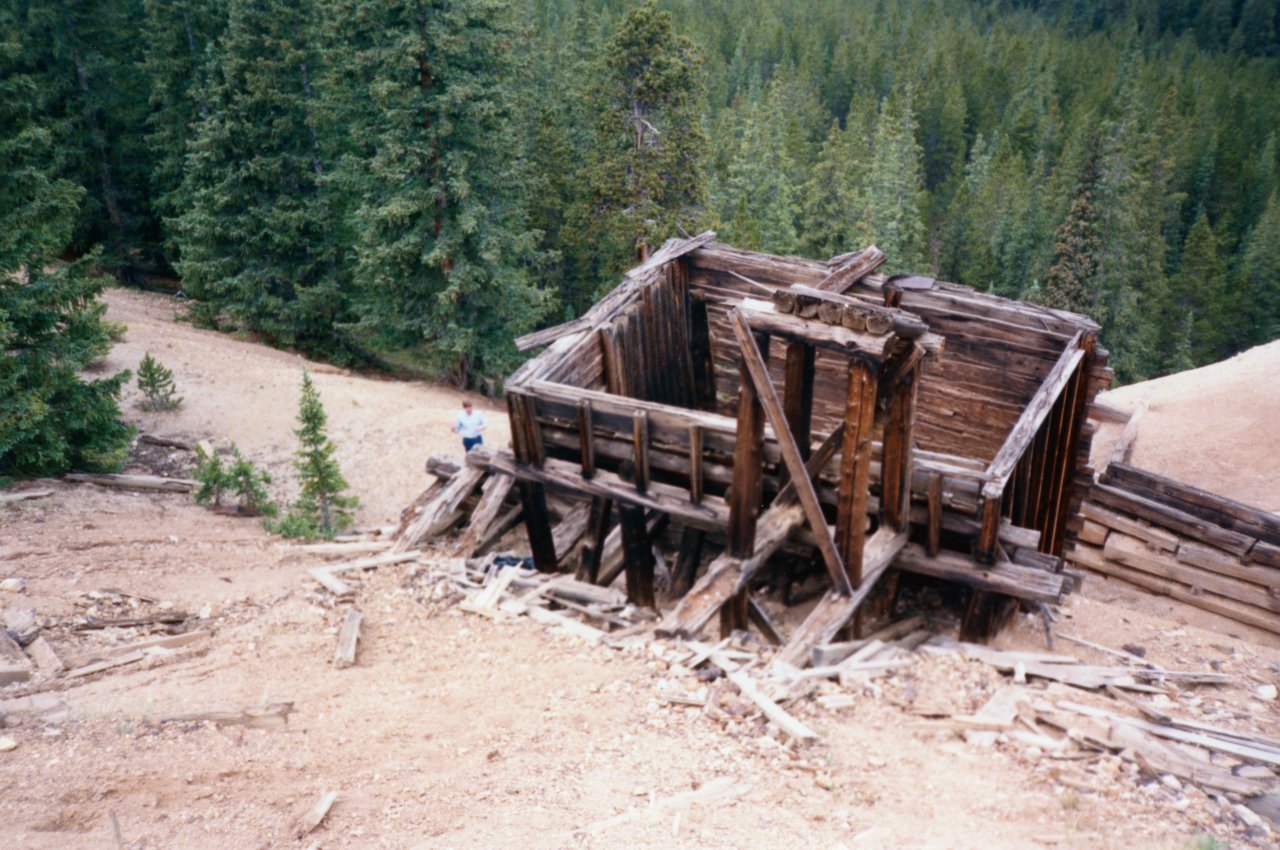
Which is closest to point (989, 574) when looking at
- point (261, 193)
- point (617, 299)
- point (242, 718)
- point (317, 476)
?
point (617, 299)

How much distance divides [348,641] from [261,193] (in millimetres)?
25127

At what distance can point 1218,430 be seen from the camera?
1978 centimetres

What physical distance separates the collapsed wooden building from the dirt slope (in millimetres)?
7988

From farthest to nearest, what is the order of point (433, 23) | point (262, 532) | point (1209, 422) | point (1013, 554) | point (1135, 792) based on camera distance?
point (433, 23), point (1209, 422), point (262, 532), point (1013, 554), point (1135, 792)

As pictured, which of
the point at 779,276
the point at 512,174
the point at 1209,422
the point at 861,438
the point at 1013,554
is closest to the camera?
the point at 861,438

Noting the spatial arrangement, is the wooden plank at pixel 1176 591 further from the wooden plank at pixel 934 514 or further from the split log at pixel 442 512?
the split log at pixel 442 512

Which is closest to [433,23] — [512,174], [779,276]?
[512,174]

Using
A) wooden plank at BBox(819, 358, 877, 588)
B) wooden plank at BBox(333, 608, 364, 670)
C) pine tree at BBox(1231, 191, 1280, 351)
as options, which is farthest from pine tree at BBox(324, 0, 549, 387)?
pine tree at BBox(1231, 191, 1280, 351)

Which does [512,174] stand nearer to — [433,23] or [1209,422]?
[433,23]

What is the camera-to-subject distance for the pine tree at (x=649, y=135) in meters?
29.8

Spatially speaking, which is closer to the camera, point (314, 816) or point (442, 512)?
point (314, 816)

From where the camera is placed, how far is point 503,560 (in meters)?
10.3

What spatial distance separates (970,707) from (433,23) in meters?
22.7

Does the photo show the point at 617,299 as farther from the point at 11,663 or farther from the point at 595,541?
the point at 11,663
